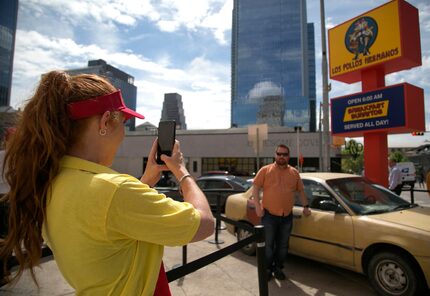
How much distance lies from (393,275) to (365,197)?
132 centimetres

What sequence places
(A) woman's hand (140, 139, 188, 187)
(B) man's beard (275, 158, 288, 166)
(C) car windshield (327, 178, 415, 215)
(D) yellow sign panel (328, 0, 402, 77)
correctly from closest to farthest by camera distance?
(A) woman's hand (140, 139, 188, 187), (C) car windshield (327, 178, 415, 215), (B) man's beard (275, 158, 288, 166), (D) yellow sign panel (328, 0, 402, 77)

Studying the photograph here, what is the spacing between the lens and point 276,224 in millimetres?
4715

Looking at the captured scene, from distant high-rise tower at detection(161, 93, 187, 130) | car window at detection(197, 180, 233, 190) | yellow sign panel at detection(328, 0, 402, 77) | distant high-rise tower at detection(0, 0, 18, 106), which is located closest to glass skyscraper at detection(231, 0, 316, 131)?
distant high-rise tower at detection(161, 93, 187, 130)

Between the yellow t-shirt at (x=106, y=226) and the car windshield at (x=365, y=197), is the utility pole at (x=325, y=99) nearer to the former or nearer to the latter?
the car windshield at (x=365, y=197)

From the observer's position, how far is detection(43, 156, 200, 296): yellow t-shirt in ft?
3.36

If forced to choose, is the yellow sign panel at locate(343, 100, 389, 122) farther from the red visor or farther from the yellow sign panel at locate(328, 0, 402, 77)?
the red visor

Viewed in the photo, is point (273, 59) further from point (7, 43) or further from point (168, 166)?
point (168, 166)

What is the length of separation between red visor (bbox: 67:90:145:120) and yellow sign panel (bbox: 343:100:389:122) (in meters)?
9.62

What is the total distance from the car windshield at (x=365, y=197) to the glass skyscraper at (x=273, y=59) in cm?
9780

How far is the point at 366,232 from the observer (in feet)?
13.5

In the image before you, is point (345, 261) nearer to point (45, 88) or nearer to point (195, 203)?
point (195, 203)

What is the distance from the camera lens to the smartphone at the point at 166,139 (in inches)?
62.7

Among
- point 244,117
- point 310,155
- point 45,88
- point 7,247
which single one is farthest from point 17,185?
point 244,117

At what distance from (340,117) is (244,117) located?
102711mm
